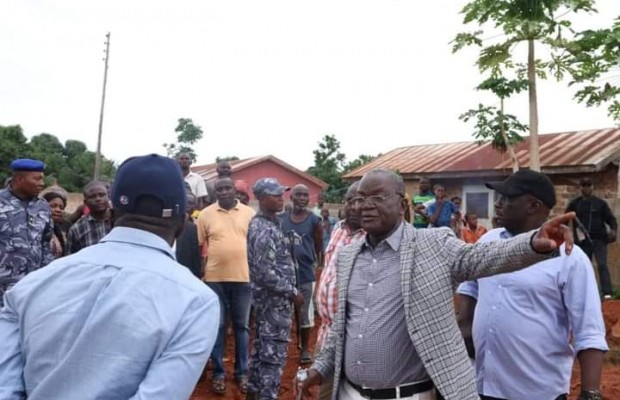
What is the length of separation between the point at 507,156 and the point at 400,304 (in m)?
12.8

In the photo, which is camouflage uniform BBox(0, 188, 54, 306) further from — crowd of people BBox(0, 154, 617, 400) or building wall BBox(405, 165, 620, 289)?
building wall BBox(405, 165, 620, 289)

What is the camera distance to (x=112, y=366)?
1552 millimetres

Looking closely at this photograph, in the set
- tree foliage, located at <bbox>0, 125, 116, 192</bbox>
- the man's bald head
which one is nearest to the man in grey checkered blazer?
the man's bald head

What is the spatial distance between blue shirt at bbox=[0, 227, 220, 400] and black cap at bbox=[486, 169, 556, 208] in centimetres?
171

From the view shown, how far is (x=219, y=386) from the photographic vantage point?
5.65 m

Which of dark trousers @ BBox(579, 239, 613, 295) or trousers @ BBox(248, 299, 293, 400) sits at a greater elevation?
dark trousers @ BBox(579, 239, 613, 295)

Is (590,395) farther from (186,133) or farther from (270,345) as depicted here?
(186,133)

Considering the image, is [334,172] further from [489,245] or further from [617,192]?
[489,245]

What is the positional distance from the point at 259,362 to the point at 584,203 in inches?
263

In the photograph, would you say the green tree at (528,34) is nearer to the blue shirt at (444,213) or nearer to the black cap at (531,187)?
the blue shirt at (444,213)

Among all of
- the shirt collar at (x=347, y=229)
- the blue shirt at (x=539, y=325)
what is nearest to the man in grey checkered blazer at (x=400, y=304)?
the blue shirt at (x=539, y=325)

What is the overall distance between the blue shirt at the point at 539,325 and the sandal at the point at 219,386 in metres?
3.29

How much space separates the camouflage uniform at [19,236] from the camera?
464 cm

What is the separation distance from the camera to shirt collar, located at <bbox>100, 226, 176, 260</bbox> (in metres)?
1.72
